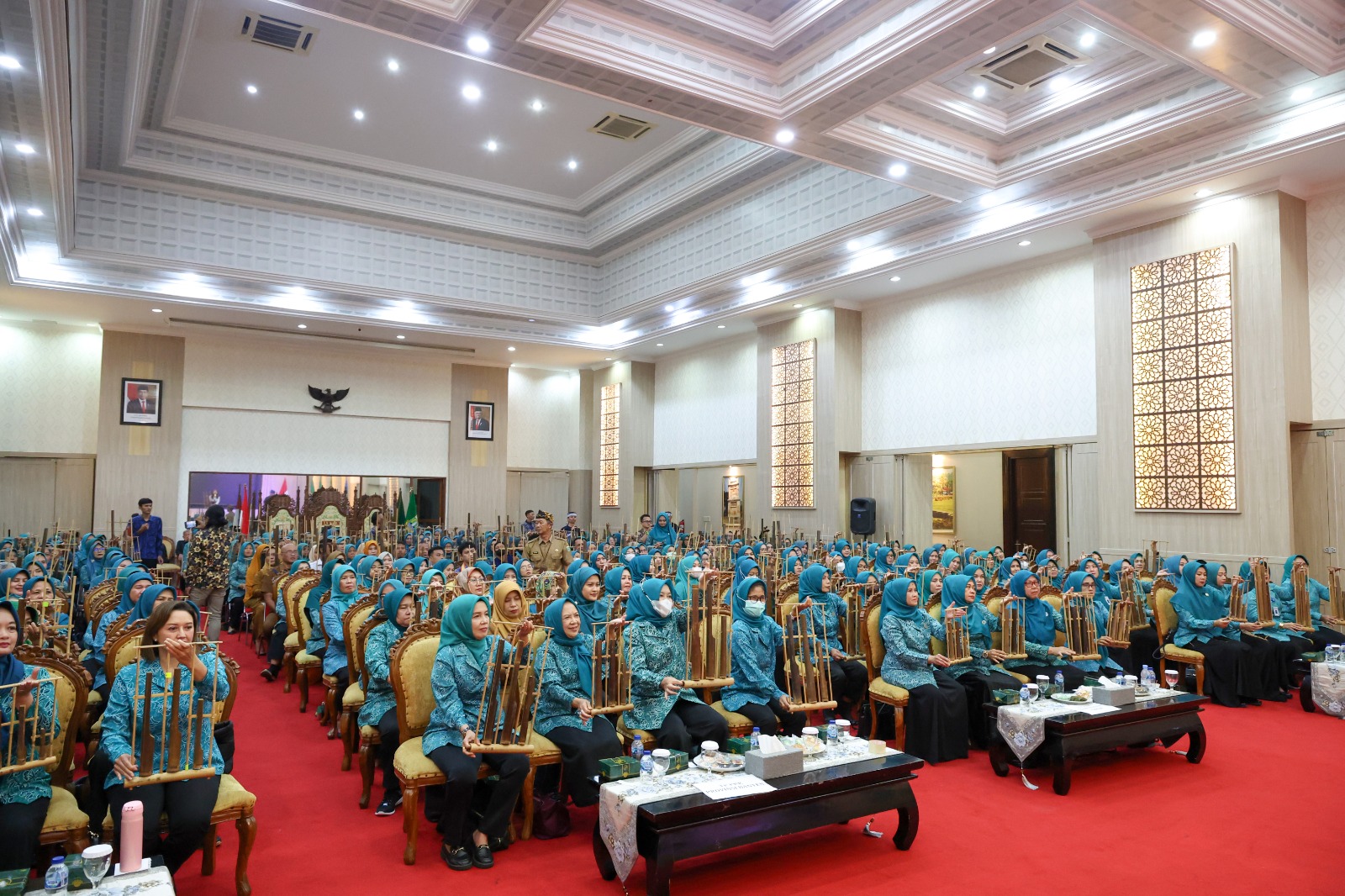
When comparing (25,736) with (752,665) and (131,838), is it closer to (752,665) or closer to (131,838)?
(131,838)

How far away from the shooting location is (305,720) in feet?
20.2

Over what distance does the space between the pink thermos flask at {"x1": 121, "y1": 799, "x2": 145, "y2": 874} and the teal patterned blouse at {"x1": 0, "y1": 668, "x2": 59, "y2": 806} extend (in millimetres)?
836

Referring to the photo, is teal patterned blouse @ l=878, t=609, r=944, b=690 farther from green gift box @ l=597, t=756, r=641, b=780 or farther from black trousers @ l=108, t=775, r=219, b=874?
black trousers @ l=108, t=775, r=219, b=874

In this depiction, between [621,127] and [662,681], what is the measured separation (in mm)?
10099

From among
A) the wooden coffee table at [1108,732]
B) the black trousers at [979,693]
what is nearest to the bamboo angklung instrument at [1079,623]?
the black trousers at [979,693]

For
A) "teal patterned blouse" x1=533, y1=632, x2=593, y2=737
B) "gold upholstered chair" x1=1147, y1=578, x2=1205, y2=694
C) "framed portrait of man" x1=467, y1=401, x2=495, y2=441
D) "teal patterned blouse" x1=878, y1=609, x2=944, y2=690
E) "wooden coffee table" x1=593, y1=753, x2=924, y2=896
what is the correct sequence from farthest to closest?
"framed portrait of man" x1=467, y1=401, x2=495, y2=441
"gold upholstered chair" x1=1147, y1=578, x2=1205, y2=694
"teal patterned blouse" x1=878, y1=609, x2=944, y2=690
"teal patterned blouse" x1=533, y1=632, x2=593, y2=737
"wooden coffee table" x1=593, y1=753, x2=924, y2=896

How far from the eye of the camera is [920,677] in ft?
17.9

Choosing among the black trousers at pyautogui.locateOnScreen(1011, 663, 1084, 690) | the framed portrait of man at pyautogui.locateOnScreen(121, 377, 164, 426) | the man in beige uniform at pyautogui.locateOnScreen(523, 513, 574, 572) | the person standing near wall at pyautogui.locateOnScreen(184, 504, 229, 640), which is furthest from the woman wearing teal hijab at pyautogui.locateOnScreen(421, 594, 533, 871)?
the framed portrait of man at pyautogui.locateOnScreen(121, 377, 164, 426)

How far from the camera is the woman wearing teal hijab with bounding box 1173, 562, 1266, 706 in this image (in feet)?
22.5

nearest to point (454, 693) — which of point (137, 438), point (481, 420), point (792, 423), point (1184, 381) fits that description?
point (1184, 381)

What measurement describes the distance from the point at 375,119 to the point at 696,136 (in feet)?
15.5

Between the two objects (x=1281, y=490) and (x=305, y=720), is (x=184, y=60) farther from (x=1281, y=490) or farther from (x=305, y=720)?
(x=1281, y=490)

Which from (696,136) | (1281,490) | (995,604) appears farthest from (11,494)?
(1281,490)

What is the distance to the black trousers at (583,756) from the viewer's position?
165 inches
